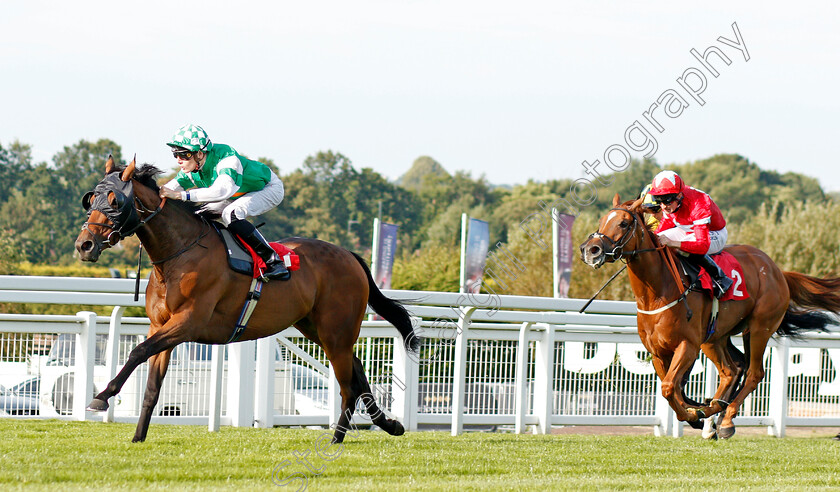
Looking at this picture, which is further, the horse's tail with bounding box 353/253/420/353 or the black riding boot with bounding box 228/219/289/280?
the horse's tail with bounding box 353/253/420/353

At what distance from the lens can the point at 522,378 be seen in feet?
26.7

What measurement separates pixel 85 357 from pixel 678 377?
14.2ft

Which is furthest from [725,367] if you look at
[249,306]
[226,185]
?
[226,185]

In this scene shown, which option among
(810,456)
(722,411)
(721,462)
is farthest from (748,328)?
(721,462)

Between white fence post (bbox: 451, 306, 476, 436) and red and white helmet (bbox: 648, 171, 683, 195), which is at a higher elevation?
red and white helmet (bbox: 648, 171, 683, 195)

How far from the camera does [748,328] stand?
7.88m

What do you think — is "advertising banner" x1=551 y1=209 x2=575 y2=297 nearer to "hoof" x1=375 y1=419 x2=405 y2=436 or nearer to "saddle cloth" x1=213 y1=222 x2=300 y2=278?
"hoof" x1=375 y1=419 x2=405 y2=436

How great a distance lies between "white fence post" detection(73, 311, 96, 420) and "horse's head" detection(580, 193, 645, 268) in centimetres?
369

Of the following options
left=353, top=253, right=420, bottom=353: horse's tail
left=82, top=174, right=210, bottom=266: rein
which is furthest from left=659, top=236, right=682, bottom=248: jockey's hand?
left=82, top=174, right=210, bottom=266: rein

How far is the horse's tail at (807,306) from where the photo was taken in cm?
825

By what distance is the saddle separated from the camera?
7.10 meters

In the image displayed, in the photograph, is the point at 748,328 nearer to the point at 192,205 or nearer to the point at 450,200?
the point at 192,205

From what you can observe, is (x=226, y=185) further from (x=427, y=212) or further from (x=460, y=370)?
(x=427, y=212)

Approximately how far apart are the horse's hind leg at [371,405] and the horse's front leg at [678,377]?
1.85 metres
